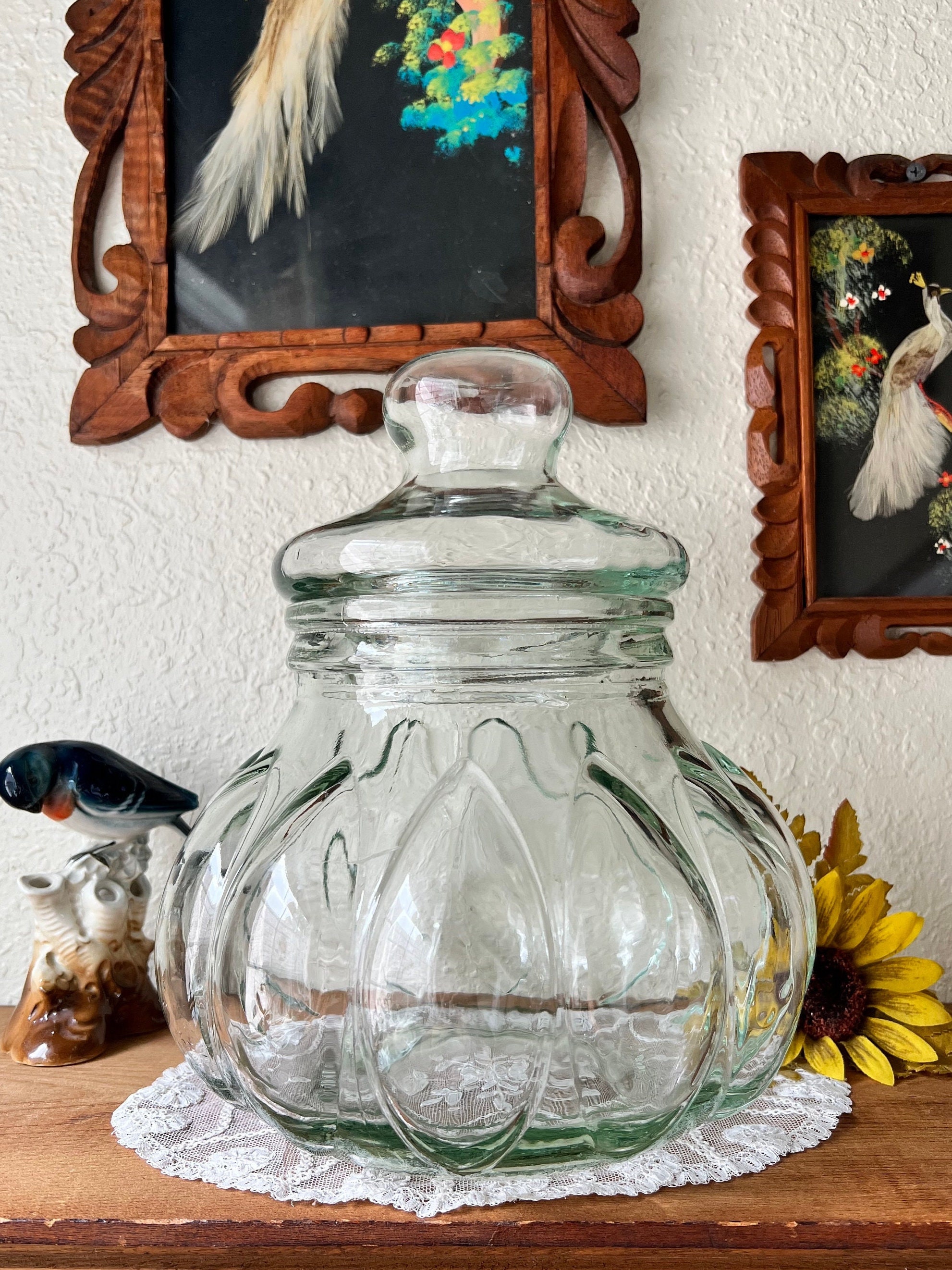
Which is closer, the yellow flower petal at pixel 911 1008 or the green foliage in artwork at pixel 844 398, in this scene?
the yellow flower petal at pixel 911 1008

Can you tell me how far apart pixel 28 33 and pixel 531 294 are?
41cm

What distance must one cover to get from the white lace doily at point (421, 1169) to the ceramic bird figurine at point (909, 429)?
14.5 inches

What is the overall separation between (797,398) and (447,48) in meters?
0.33

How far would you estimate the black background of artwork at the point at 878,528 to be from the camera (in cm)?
66

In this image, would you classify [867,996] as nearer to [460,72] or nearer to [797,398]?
[797,398]

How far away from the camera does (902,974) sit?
0.51m

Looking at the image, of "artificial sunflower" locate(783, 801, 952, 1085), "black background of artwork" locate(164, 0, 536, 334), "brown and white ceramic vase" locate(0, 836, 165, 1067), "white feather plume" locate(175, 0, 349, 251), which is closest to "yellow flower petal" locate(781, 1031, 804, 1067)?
"artificial sunflower" locate(783, 801, 952, 1085)

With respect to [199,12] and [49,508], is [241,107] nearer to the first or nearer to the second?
[199,12]

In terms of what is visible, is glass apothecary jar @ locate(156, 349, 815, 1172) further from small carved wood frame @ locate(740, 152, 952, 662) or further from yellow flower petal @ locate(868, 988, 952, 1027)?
small carved wood frame @ locate(740, 152, 952, 662)

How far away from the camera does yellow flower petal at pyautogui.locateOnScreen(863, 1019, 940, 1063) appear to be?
49 centimetres

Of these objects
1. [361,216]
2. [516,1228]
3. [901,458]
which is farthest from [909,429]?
[516,1228]

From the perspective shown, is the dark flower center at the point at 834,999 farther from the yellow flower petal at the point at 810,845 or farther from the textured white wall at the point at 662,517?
the textured white wall at the point at 662,517

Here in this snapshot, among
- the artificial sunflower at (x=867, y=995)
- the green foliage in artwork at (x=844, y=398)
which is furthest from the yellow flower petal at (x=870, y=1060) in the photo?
the green foliage in artwork at (x=844, y=398)

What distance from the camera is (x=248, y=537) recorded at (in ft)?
2.24
